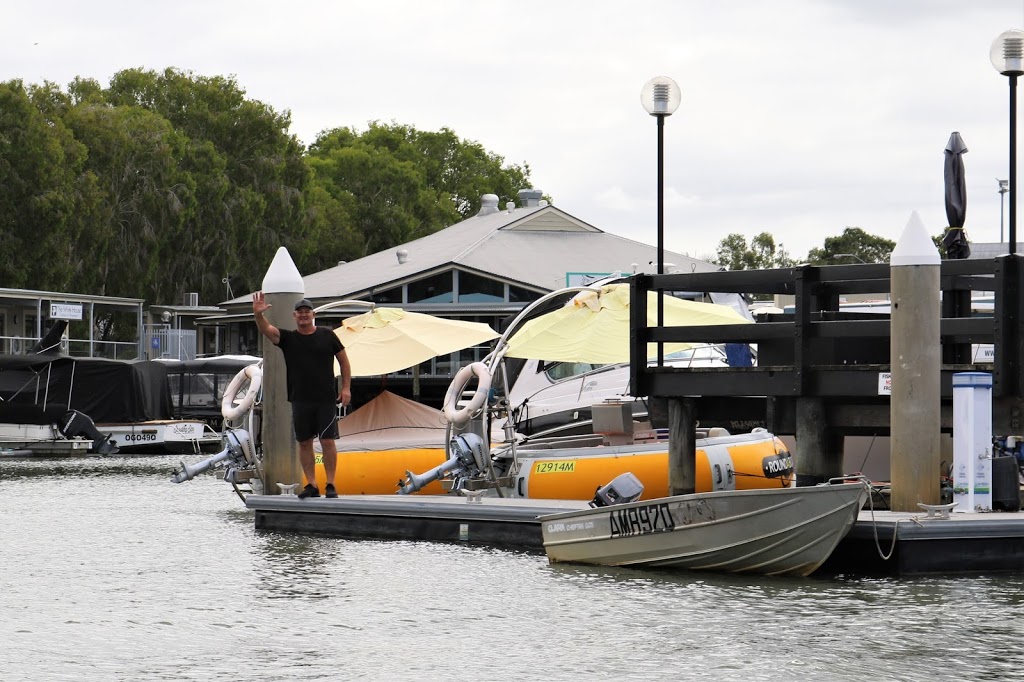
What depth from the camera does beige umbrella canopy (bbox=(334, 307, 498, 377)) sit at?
20656mm

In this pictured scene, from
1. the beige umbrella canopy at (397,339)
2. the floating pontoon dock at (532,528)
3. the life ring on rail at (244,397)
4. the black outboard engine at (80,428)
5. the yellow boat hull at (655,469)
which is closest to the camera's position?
the floating pontoon dock at (532,528)

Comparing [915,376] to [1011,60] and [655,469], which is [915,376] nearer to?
[1011,60]

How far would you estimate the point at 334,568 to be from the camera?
1470 cm

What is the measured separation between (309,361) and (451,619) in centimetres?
554

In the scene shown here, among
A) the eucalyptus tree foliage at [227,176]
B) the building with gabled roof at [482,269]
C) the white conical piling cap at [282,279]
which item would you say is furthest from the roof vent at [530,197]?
the white conical piling cap at [282,279]

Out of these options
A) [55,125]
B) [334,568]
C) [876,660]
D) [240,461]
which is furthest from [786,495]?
[55,125]

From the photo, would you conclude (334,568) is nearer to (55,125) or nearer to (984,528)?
(984,528)

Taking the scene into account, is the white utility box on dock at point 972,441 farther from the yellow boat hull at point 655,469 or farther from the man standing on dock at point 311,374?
the man standing on dock at point 311,374

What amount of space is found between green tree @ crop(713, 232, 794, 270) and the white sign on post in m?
50.0

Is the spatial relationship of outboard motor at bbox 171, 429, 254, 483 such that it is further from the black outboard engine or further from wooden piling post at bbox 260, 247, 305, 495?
the black outboard engine

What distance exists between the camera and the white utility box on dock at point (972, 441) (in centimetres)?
1377

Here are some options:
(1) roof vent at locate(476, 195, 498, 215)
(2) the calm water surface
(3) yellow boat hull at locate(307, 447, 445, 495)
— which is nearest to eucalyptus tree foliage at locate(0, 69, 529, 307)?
(1) roof vent at locate(476, 195, 498, 215)

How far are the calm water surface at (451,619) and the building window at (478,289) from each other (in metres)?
35.9

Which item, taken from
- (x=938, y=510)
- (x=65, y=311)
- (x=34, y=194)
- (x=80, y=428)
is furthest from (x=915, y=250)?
(x=34, y=194)
